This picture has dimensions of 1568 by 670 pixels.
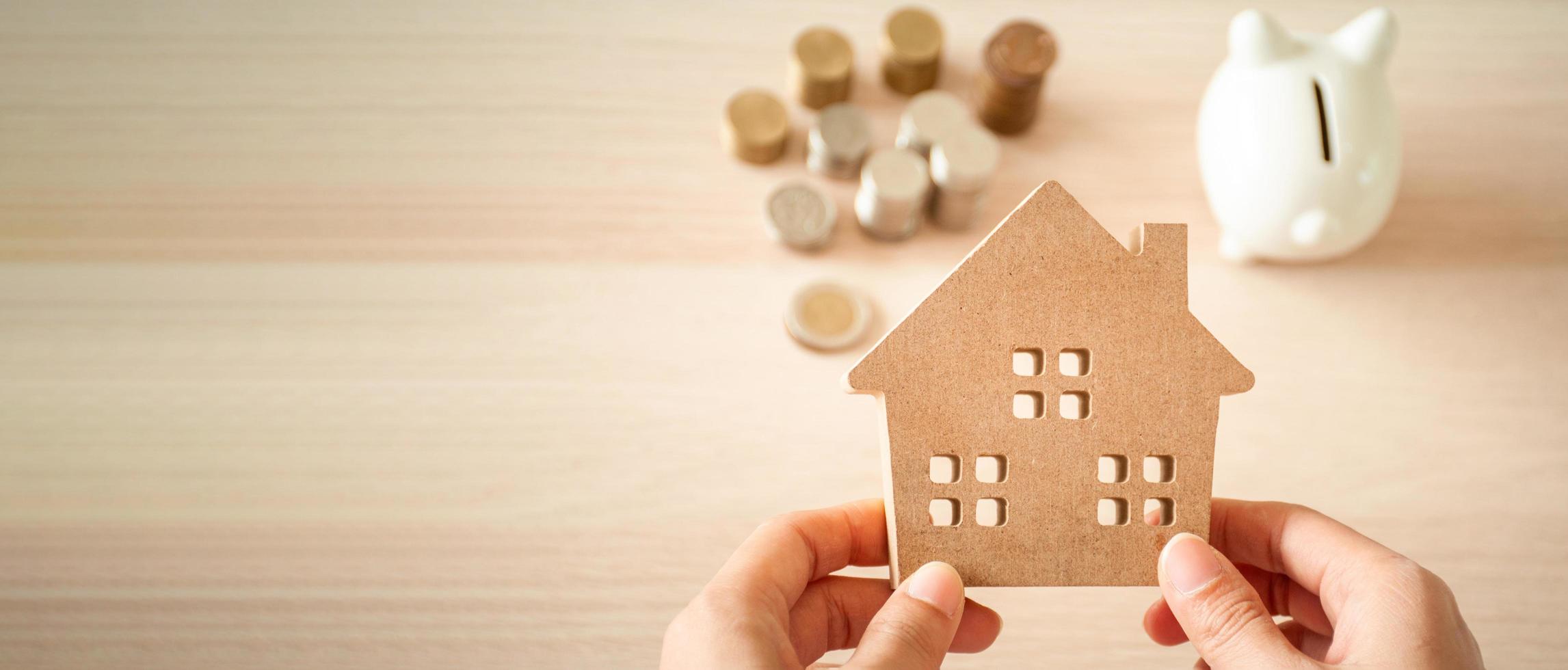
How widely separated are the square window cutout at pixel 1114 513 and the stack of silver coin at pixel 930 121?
1.22ft

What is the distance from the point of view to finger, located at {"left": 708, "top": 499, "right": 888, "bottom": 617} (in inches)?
22.3

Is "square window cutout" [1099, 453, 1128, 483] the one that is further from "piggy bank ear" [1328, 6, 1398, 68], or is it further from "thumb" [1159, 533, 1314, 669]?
"piggy bank ear" [1328, 6, 1398, 68]

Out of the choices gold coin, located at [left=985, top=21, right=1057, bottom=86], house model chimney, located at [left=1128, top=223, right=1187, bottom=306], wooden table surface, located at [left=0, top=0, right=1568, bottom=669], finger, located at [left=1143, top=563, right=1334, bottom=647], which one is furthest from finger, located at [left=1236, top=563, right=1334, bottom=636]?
gold coin, located at [left=985, top=21, right=1057, bottom=86]

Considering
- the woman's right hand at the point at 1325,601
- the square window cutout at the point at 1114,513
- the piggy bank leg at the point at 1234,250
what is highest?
the piggy bank leg at the point at 1234,250

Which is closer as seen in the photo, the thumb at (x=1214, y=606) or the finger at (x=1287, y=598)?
the thumb at (x=1214, y=606)

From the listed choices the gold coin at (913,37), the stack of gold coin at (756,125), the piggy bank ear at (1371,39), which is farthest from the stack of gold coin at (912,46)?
the piggy bank ear at (1371,39)

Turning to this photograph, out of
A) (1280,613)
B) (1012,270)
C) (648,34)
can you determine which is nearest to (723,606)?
(1012,270)

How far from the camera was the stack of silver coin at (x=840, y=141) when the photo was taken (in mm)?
896

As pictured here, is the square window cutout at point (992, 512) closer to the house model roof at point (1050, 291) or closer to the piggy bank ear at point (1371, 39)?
the house model roof at point (1050, 291)

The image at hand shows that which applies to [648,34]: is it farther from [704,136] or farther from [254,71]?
[254,71]

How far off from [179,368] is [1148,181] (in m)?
0.85

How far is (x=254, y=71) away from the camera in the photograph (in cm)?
95

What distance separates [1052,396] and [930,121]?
15.5 inches

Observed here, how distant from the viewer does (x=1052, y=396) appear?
555 millimetres
